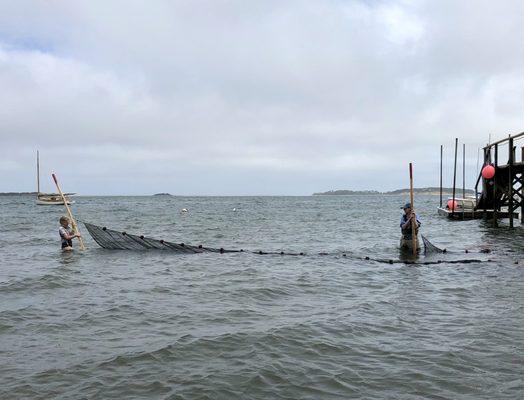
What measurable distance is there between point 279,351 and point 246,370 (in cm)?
84

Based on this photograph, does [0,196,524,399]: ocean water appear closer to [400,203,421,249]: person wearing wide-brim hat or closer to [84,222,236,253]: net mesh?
[400,203,421,249]: person wearing wide-brim hat

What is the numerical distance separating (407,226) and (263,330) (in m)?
10.3

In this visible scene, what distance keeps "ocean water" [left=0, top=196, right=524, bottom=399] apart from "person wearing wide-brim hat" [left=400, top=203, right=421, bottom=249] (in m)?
1.72

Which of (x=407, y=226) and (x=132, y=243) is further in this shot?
(x=132, y=243)

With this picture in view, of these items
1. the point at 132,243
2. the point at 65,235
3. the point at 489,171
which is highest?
the point at 489,171

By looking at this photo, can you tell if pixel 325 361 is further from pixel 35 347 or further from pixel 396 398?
pixel 35 347

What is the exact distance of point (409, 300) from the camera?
33.8 feet

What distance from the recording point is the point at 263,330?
818cm

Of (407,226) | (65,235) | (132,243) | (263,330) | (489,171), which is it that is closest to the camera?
(263,330)

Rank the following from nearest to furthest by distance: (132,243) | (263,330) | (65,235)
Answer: (263,330) → (65,235) → (132,243)

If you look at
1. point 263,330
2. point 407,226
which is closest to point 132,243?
point 407,226

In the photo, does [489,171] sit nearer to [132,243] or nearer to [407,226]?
[407,226]

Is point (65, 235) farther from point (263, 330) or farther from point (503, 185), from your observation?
point (503, 185)

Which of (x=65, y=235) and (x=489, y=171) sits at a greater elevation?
(x=489, y=171)
